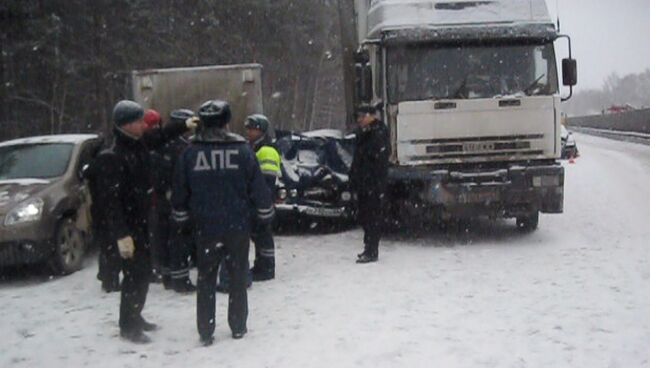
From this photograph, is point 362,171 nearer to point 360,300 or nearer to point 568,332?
point 360,300

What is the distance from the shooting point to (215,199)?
6.52 meters

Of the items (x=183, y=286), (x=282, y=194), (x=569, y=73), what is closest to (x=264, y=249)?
(x=183, y=286)

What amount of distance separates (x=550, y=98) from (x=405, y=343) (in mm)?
6062

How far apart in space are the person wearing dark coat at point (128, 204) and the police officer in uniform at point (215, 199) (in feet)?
1.22

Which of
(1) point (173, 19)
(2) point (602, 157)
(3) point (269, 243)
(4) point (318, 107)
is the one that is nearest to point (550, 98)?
(3) point (269, 243)

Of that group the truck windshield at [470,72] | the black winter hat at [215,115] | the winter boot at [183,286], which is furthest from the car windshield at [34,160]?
the truck windshield at [470,72]

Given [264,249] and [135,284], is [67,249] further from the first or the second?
[135,284]

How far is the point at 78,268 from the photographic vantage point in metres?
10.3

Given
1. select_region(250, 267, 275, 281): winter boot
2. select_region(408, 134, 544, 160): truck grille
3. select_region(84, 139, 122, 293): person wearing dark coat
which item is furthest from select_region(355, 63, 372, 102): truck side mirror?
select_region(84, 139, 122, 293): person wearing dark coat

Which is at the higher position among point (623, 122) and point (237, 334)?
point (623, 122)

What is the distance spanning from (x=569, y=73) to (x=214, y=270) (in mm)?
7340

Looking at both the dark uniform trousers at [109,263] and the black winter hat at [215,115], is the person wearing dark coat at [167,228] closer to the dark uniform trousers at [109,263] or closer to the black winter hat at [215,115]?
the dark uniform trousers at [109,263]

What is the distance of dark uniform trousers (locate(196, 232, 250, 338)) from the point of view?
659 centimetres

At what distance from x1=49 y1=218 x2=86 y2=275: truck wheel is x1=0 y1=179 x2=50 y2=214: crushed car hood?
0.54 m
